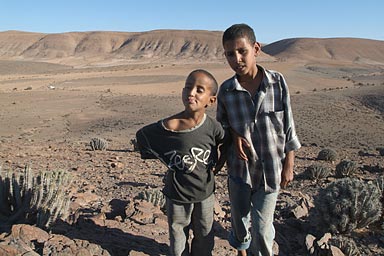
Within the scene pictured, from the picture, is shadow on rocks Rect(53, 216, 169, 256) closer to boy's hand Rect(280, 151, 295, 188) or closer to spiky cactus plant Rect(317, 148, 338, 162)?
boy's hand Rect(280, 151, 295, 188)

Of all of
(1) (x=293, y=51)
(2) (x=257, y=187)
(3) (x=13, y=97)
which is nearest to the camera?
(2) (x=257, y=187)

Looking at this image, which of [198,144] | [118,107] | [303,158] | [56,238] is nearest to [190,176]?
[198,144]

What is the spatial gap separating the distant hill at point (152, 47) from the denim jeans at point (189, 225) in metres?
94.6

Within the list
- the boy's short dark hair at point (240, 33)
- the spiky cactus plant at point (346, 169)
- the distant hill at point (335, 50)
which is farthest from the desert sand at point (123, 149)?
the distant hill at point (335, 50)

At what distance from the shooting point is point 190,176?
2.78 metres

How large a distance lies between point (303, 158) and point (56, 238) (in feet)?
23.3

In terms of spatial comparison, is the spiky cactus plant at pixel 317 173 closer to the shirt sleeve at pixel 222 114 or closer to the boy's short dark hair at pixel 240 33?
the shirt sleeve at pixel 222 114

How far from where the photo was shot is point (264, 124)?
274 cm

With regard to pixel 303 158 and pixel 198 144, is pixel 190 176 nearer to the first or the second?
pixel 198 144

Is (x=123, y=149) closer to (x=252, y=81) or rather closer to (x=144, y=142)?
(x=144, y=142)

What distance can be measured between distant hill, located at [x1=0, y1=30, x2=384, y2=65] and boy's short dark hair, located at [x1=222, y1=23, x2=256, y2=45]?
310 ft

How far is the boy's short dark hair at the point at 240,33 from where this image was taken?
2643 millimetres

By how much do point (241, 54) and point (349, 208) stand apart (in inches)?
86.7

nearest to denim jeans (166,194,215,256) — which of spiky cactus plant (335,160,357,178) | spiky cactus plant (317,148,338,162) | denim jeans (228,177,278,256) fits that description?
denim jeans (228,177,278,256)
